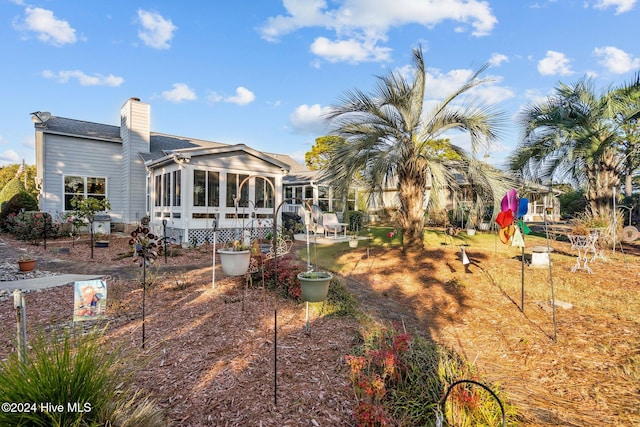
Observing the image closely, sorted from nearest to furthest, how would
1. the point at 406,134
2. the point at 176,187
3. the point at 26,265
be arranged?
the point at 26,265, the point at 406,134, the point at 176,187

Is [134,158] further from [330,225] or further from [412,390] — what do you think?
[412,390]

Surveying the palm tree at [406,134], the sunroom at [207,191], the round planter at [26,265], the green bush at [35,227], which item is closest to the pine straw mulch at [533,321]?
the palm tree at [406,134]

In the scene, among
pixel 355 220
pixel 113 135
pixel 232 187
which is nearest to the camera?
pixel 232 187

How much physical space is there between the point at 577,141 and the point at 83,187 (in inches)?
805

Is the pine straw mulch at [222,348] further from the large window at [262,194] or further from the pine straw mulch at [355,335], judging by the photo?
the large window at [262,194]

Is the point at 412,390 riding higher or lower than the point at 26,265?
lower

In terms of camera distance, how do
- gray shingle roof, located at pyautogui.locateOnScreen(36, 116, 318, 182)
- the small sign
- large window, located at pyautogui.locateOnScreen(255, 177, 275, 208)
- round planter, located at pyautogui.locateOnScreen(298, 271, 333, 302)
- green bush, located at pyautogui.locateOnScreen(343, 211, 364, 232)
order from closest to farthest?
the small sign → round planter, located at pyautogui.locateOnScreen(298, 271, 333, 302) → large window, located at pyautogui.locateOnScreen(255, 177, 275, 208) → gray shingle roof, located at pyautogui.locateOnScreen(36, 116, 318, 182) → green bush, located at pyautogui.locateOnScreen(343, 211, 364, 232)

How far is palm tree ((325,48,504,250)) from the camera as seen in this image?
8828 mm

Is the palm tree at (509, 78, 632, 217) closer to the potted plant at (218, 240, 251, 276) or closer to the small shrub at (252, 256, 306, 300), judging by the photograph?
the small shrub at (252, 256, 306, 300)

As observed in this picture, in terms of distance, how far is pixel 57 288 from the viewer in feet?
20.4

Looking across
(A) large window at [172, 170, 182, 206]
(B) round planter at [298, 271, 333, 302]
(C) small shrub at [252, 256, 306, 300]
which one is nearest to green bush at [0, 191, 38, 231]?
(A) large window at [172, 170, 182, 206]

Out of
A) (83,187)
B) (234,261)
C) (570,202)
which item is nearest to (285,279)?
(234,261)

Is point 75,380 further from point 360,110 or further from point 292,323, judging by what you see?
point 360,110

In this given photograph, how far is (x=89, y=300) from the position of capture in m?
3.36
